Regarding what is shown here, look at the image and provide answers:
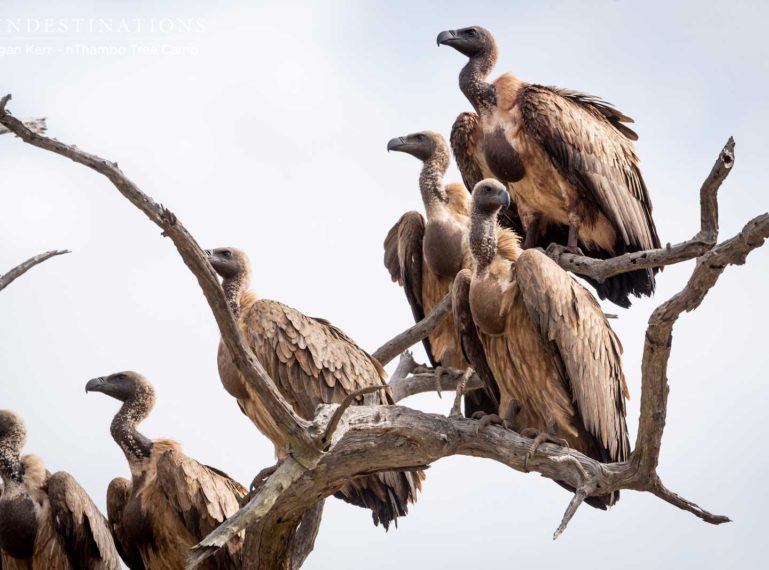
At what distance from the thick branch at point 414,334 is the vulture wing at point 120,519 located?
227cm

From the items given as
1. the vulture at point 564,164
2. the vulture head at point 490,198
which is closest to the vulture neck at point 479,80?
the vulture at point 564,164

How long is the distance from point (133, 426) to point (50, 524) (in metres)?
1.02

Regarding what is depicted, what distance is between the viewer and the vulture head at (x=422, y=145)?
1148cm

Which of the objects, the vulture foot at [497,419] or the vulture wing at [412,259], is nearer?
the vulture foot at [497,419]

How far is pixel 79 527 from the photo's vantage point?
10.3 metres

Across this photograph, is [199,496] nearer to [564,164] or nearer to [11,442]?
[11,442]

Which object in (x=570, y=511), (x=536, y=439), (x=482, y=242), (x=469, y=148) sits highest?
(x=469, y=148)

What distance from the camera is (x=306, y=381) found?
9852mm

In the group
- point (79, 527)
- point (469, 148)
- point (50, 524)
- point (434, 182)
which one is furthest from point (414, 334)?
point (50, 524)

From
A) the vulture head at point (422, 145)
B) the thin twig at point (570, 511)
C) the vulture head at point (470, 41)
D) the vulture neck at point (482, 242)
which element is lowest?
the thin twig at point (570, 511)

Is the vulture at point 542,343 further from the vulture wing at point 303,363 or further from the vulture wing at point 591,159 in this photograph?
the vulture wing at point 591,159

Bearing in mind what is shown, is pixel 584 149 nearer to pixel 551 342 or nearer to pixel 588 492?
pixel 551 342

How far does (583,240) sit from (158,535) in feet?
14.0

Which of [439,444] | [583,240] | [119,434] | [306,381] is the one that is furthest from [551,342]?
[119,434]
